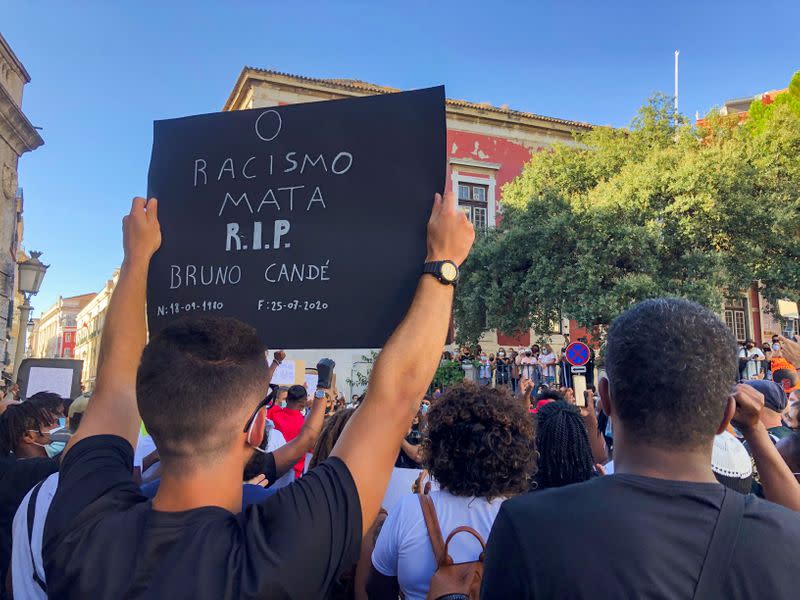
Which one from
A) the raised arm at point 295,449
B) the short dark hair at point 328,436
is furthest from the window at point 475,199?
the raised arm at point 295,449

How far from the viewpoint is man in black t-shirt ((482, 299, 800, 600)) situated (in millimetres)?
1243

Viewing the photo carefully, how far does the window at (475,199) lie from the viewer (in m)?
25.4

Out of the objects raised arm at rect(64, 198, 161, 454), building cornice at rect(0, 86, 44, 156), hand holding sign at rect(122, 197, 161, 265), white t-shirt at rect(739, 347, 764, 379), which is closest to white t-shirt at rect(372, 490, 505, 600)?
raised arm at rect(64, 198, 161, 454)

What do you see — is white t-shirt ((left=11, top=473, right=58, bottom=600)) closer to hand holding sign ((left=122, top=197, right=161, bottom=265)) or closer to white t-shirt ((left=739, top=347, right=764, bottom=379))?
hand holding sign ((left=122, top=197, right=161, bottom=265))

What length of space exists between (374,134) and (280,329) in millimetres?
722

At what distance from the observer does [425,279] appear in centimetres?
163

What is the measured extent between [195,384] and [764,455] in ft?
5.36

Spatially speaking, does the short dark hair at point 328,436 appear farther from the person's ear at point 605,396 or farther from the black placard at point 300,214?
the person's ear at point 605,396

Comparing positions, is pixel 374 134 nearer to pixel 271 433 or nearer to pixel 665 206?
pixel 271 433

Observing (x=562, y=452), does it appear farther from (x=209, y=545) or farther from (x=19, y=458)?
(x=19, y=458)

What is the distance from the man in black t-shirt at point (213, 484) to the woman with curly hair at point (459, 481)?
1032 millimetres

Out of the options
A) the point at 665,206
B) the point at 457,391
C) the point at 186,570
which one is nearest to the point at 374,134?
the point at 457,391

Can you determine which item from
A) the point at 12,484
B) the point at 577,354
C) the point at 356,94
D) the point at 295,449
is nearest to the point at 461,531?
the point at 295,449

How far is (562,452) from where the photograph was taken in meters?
2.86
